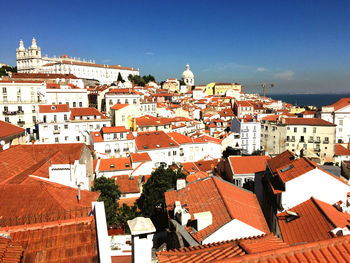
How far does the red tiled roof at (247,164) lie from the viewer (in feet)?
76.4

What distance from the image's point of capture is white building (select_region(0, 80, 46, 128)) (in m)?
46.8

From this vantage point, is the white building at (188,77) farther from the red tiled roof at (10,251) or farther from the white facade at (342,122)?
the red tiled roof at (10,251)

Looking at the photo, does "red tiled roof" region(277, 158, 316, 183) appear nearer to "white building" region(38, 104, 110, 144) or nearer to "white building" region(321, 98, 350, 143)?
"white building" region(38, 104, 110, 144)

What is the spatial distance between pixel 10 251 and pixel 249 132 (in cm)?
5003

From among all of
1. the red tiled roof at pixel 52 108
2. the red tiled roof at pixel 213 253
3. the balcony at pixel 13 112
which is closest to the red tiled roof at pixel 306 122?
the red tiled roof at pixel 52 108

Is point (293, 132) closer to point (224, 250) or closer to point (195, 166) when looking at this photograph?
point (195, 166)

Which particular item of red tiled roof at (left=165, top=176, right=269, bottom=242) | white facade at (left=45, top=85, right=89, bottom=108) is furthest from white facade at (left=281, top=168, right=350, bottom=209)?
white facade at (left=45, top=85, right=89, bottom=108)

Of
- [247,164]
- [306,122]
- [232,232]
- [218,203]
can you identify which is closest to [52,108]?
[247,164]

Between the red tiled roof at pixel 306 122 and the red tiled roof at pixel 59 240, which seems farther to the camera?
the red tiled roof at pixel 306 122

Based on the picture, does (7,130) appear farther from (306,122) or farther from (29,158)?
(306,122)

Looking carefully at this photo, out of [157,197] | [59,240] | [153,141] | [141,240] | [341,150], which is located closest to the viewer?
[141,240]

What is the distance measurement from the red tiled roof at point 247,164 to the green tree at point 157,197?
537cm

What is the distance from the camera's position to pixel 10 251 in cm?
579

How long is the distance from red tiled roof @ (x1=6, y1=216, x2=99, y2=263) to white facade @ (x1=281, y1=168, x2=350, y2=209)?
11.3m
